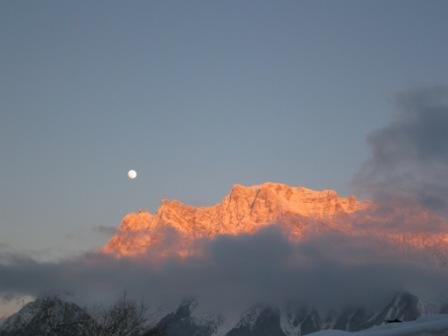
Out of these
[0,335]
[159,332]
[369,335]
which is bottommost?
[369,335]

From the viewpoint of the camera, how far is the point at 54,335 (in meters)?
104

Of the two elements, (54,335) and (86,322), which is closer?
(86,322)

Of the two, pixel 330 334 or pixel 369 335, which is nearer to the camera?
pixel 369 335

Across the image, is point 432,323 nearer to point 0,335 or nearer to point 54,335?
point 54,335

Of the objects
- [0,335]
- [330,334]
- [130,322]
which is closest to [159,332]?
[130,322]

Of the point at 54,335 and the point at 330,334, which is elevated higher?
the point at 54,335

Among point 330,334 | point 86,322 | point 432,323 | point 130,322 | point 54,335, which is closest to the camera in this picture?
point 432,323

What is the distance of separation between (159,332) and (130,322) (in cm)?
637

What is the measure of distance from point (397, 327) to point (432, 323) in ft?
5.09

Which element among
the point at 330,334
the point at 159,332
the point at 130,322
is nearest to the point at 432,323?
the point at 330,334

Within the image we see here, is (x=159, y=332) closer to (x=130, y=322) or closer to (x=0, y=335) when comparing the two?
(x=130, y=322)

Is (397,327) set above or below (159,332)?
below

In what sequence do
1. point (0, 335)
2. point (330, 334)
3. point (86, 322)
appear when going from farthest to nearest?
point (0, 335) < point (86, 322) < point (330, 334)

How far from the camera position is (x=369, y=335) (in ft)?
83.3
